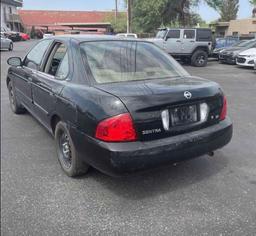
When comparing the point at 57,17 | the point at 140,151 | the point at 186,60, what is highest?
the point at 57,17

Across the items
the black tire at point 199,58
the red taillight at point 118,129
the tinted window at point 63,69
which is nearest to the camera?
the red taillight at point 118,129

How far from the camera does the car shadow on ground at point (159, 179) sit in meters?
3.44

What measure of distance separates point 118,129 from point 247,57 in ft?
45.0

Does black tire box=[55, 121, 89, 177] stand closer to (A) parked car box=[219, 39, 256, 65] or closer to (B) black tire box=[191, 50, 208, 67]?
(B) black tire box=[191, 50, 208, 67]

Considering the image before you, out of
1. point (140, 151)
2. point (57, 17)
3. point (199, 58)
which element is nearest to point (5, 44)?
point (199, 58)

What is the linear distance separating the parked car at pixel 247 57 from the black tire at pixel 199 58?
6.55 ft

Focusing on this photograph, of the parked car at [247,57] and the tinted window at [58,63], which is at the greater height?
the tinted window at [58,63]

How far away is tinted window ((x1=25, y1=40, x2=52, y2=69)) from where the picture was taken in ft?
15.5

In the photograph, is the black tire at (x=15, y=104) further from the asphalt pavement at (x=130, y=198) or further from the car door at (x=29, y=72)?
the asphalt pavement at (x=130, y=198)

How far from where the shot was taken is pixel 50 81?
13.2ft

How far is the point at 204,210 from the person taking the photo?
3080mm

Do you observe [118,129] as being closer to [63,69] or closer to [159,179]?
[159,179]

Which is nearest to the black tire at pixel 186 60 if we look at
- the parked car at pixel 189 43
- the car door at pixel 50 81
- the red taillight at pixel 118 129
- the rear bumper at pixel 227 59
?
the parked car at pixel 189 43

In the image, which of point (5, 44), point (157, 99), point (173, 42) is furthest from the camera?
point (5, 44)
